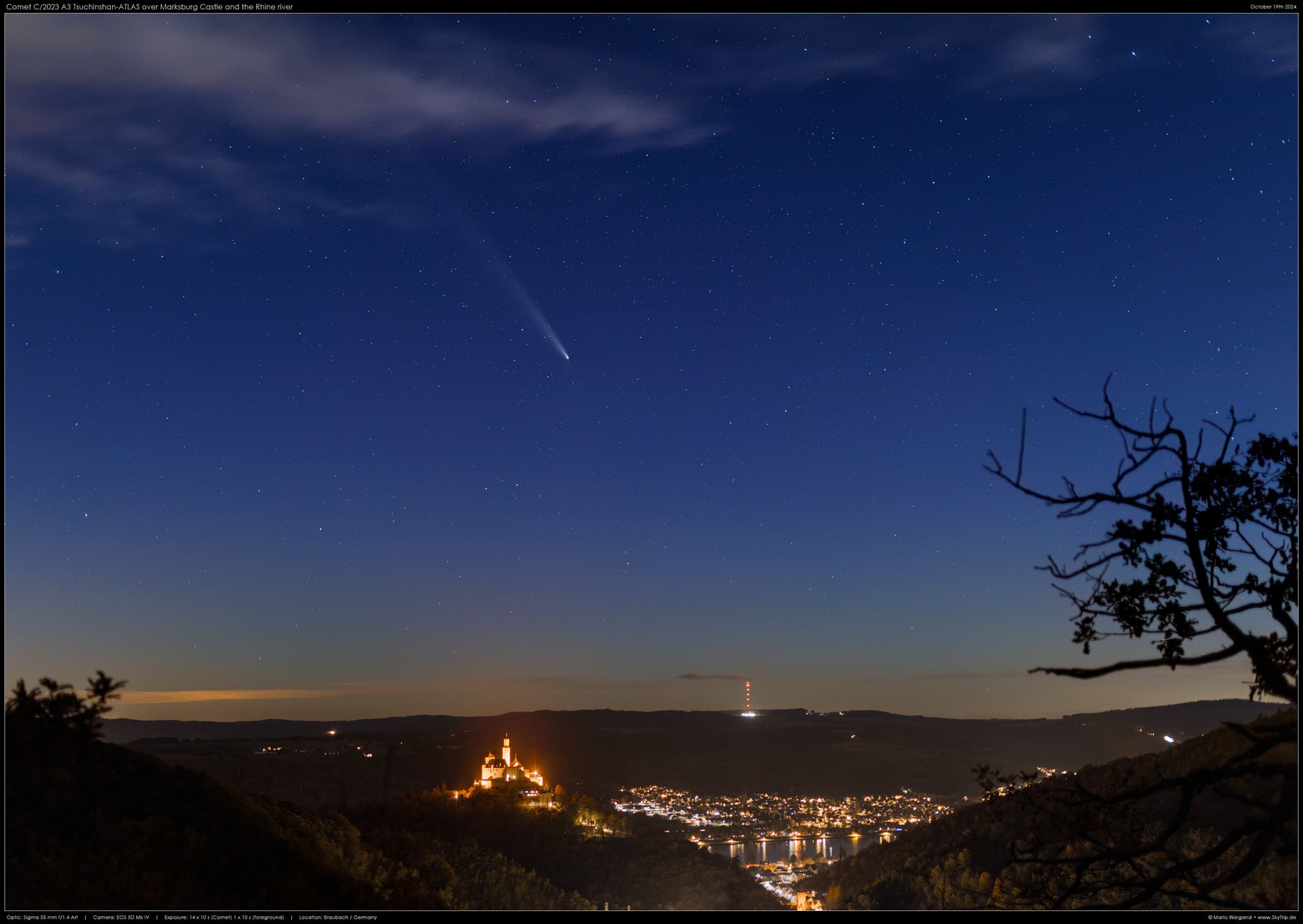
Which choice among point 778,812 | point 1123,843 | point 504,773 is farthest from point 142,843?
point 778,812

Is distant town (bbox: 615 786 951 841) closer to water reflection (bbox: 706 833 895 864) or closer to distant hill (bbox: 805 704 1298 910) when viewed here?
water reflection (bbox: 706 833 895 864)

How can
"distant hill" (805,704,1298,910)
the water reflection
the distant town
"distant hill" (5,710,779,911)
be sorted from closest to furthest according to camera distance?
1. "distant hill" (805,704,1298,910)
2. "distant hill" (5,710,779,911)
3. the water reflection
4. the distant town

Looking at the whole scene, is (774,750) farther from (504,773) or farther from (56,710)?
(56,710)

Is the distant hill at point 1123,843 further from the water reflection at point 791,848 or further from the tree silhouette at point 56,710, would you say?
the water reflection at point 791,848

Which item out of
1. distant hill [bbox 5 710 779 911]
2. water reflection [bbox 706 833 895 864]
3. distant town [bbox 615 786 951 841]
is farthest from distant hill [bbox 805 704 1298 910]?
distant town [bbox 615 786 951 841]

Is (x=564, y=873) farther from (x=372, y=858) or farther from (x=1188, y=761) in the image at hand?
(x=1188, y=761)

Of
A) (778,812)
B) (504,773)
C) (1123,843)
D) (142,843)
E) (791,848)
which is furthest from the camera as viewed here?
(778,812)
